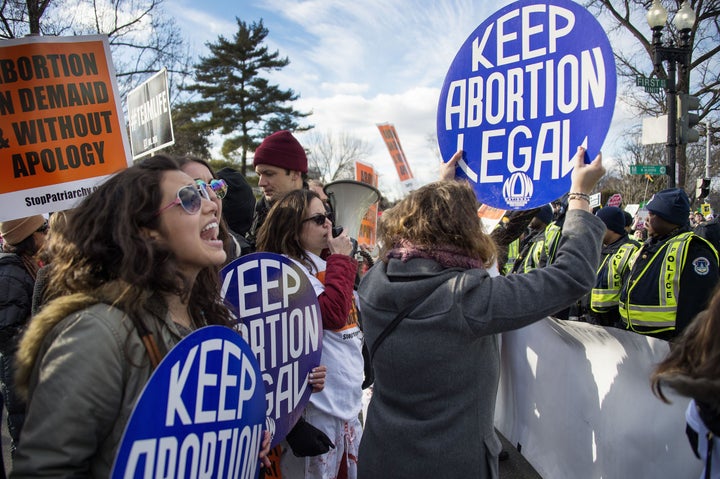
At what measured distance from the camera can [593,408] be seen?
249 centimetres

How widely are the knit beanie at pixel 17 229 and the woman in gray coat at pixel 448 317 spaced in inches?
95.6

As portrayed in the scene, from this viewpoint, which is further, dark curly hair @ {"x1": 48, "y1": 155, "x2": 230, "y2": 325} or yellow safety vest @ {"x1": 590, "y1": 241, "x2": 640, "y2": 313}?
yellow safety vest @ {"x1": 590, "y1": 241, "x2": 640, "y2": 313}

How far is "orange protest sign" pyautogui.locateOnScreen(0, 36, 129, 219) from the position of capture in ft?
7.27

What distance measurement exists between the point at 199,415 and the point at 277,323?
806 mm

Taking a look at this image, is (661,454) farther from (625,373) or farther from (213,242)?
(213,242)

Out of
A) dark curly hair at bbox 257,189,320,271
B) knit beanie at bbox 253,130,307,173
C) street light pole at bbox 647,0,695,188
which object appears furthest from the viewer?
street light pole at bbox 647,0,695,188

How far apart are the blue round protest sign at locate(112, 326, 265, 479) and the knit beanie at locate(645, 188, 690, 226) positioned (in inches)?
149

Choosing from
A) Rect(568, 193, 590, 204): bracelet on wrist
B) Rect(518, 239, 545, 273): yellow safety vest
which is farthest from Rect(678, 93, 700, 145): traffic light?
Rect(568, 193, 590, 204): bracelet on wrist

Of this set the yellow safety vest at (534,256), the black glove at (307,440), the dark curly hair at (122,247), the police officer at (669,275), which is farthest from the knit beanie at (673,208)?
the dark curly hair at (122,247)

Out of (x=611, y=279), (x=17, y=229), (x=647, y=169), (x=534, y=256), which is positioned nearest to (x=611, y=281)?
(x=611, y=279)

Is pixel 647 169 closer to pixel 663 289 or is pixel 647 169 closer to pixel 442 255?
pixel 663 289

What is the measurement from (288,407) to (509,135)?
4.81 feet

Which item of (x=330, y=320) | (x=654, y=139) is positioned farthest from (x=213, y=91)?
(x=330, y=320)

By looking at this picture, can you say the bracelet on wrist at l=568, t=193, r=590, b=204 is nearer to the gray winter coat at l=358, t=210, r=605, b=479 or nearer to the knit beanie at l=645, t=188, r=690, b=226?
the gray winter coat at l=358, t=210, r=605, b=479
